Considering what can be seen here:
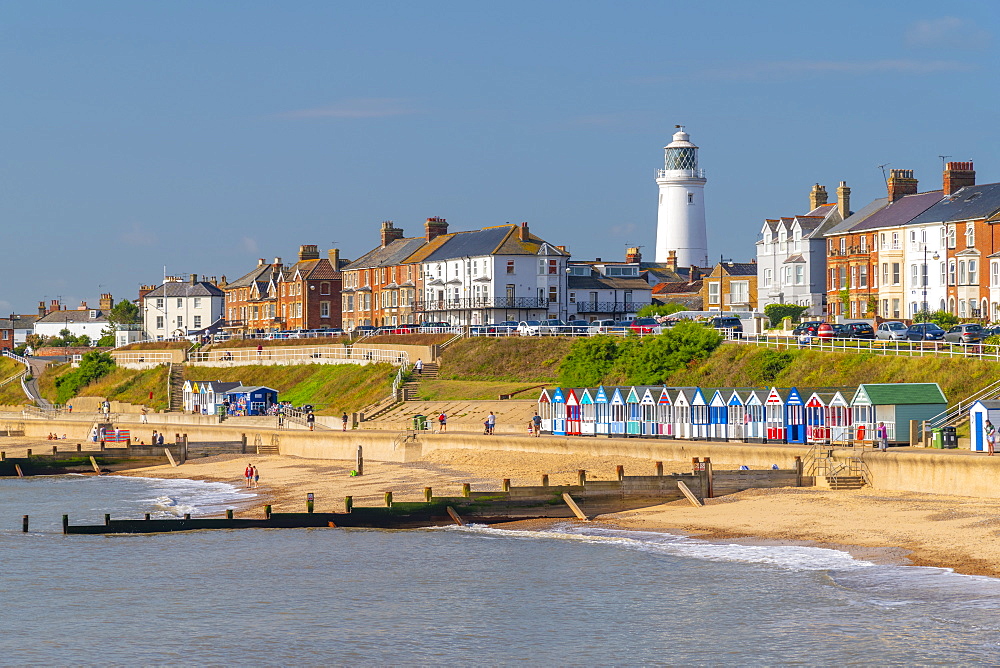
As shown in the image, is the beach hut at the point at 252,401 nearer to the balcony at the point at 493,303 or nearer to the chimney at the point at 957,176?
the balcony at the point at 493,303

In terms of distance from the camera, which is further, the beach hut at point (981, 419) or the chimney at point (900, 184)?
the chimney at point (900, 184)

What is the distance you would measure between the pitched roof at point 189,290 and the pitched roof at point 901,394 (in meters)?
115

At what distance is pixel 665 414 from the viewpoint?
56312 millimetres

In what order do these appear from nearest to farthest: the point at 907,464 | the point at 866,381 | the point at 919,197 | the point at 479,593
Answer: the point at 479,593 < the point at 907,464 < the point at 866,381 < the point at 919,197

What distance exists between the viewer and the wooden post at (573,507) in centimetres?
4381

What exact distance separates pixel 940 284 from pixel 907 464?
162 ft

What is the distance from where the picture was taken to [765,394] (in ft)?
170

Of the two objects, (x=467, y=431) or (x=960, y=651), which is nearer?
(x=960, y=651)

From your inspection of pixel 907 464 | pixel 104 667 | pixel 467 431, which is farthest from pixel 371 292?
pixel 104 667

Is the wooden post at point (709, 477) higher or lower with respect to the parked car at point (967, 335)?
lower

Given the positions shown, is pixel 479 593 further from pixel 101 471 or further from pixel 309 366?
pixel 309 366

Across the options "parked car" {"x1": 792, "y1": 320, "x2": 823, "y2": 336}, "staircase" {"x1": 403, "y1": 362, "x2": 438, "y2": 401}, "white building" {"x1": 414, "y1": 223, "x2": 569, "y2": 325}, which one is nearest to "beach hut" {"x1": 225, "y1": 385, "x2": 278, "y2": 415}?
"staircase" {"x1": 403, "y1": 362, "x2": 438, "y2": 401}

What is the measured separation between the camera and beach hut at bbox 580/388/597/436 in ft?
195

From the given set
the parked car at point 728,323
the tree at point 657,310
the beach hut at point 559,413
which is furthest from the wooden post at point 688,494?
the tree at point 657,310
